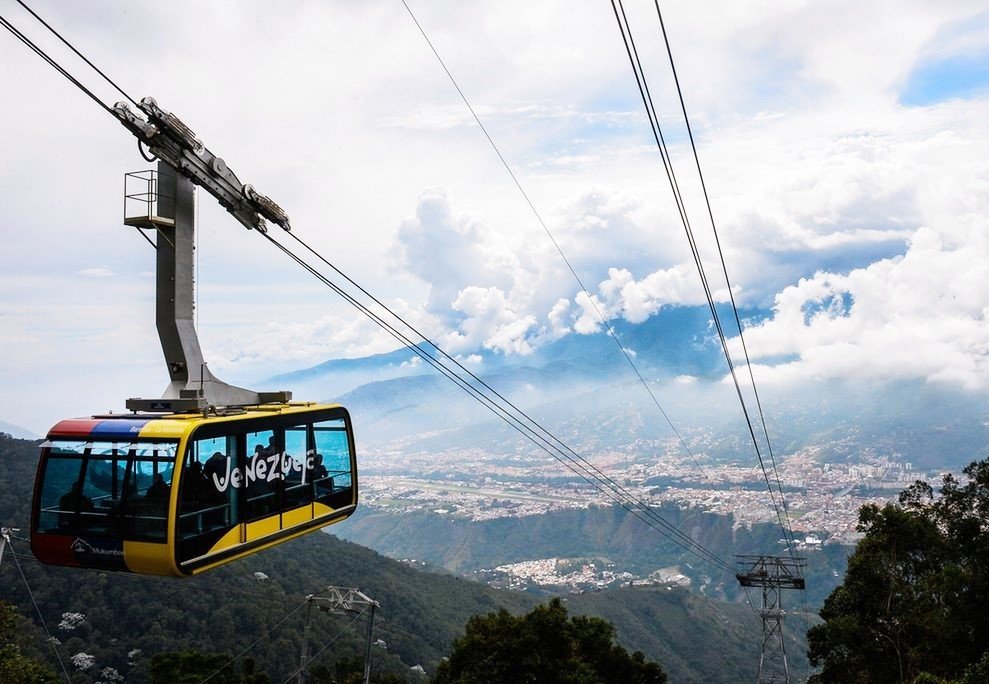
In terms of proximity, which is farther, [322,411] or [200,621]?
[200,621]

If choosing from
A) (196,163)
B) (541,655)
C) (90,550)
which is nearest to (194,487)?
(90,550)

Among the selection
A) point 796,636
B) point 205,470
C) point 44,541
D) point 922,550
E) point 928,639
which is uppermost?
point 205,470

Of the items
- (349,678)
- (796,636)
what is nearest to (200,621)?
(349,678)

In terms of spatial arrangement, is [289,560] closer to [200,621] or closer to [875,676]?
[200,621]

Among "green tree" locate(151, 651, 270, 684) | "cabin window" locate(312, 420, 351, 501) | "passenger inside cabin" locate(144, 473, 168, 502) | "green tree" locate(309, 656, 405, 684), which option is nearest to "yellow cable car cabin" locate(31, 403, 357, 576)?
"passenger inside cabin" locate(144, 473, 168, 502)

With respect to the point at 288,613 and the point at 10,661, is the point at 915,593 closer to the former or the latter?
the point at 10,661
